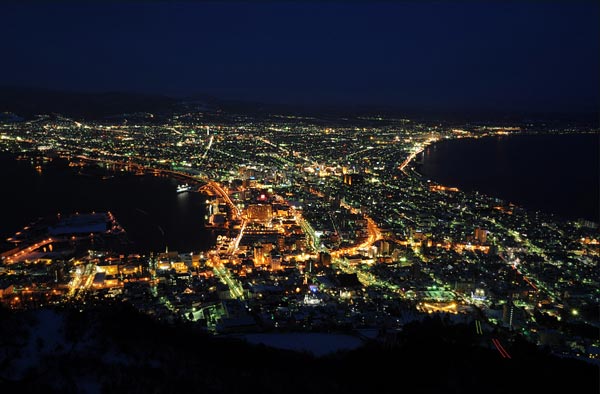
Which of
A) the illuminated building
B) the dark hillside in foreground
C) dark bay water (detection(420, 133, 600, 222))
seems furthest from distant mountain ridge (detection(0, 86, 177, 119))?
the dark hillside in foreground

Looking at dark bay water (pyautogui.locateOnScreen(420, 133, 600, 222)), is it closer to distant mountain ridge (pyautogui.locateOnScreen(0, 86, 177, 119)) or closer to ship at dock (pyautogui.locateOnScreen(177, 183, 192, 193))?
ship at dock (pyautogui.locateOnScreen(177, 183, 192, 193))

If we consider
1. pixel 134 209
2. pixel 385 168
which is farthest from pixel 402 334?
pixel 385 168

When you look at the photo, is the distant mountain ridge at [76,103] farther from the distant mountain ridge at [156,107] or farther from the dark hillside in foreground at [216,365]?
the dark hillside in foreground at [216,365]

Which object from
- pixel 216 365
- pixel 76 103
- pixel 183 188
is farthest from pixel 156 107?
pixel 216 365

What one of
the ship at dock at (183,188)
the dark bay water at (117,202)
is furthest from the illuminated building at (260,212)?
the ship at dock at (183,188)

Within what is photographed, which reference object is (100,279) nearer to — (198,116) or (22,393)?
(22,393)
